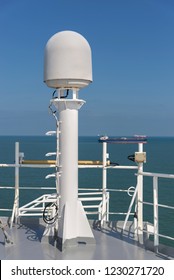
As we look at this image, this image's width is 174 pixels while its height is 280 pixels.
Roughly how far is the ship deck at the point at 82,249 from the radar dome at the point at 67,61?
2.32 metres

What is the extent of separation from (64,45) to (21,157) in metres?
2.30

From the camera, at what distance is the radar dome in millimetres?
5105

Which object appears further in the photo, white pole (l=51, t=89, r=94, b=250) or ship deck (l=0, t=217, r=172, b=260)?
white pole (l=51, t=89, r=94, b=250)

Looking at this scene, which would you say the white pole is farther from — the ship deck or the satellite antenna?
the ship deck

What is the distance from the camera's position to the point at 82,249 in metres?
5.07

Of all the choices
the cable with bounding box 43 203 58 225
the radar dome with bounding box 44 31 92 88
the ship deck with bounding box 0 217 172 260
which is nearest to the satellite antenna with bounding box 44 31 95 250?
the radar dome with bounding box 44 31 92 88

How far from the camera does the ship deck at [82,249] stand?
15.7 ft

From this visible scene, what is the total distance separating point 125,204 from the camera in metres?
21.5

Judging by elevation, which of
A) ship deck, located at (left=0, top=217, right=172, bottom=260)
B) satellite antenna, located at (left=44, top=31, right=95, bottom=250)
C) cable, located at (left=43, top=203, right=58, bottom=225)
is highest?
satellite antenna, located at (left=44, top=31, right=95, bottom=250)

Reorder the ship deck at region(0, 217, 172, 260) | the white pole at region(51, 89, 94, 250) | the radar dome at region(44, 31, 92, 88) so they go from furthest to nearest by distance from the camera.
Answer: the white pole at region(51, 89, 94, 250)
the radar dome at region(44, 31, 92, 88)
the ship deck at region(0, 217, 172, 260)

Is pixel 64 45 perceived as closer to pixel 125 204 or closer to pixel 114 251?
pixel 114 251

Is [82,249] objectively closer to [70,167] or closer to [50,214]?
[50,214]

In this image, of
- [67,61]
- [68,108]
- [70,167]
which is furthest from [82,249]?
[67,61]
